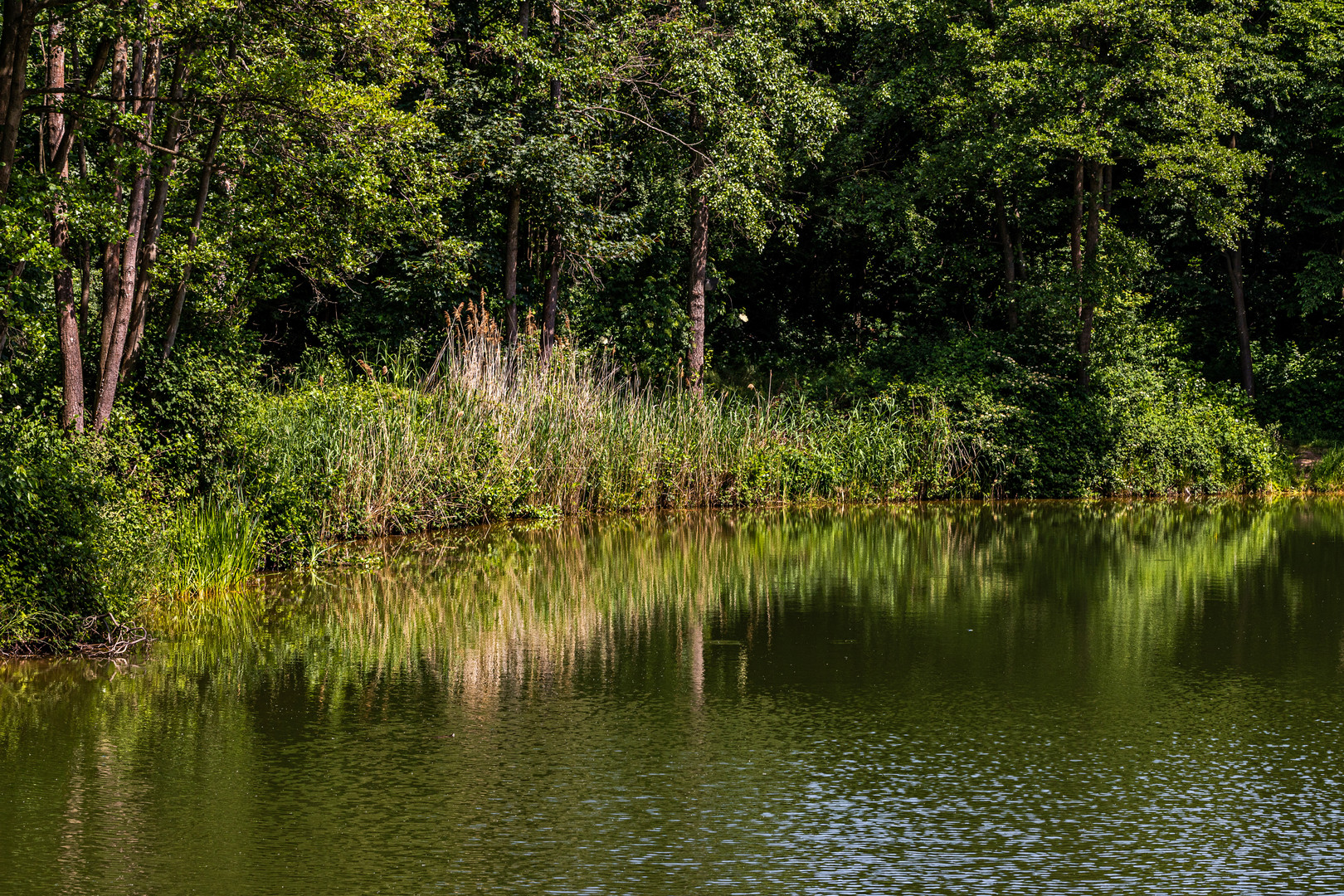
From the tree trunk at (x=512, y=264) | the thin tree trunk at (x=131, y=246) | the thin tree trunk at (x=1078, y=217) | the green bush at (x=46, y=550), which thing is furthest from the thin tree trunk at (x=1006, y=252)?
the green bush at (x=46, y=550)

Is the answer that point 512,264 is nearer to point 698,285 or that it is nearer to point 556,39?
point 698,285

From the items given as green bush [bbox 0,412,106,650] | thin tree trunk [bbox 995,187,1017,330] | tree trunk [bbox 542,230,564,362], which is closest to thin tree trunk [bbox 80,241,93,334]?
green bush [bbox 0,412,106,650]

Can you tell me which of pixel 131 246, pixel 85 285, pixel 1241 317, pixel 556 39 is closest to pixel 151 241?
pixel 131 246

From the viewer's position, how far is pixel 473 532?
16.6 m

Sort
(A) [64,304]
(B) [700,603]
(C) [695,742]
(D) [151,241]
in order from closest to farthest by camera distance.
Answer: (C) [695,742], (A) [64,304], (B) [700,603], (D) [151,241]

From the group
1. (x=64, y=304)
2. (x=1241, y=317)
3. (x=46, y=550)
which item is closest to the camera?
(x=46, y=550)

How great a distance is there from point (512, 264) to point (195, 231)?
34.4ft

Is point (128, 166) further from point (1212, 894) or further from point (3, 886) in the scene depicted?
point (1212, 894)

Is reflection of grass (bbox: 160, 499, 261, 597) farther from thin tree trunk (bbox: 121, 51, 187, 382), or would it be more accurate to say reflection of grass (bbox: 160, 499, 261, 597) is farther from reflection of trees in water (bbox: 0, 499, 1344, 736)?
thin tree trunk (bbox: 121, 51, 187, 382)

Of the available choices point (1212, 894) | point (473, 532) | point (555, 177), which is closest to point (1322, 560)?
point (473, 532)

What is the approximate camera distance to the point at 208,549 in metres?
11.5

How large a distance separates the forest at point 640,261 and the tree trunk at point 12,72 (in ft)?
0.15

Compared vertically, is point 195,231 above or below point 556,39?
below

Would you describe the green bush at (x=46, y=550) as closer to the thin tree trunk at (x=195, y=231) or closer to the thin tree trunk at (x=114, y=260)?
the thin tree trunk at (x=114, y=260)
